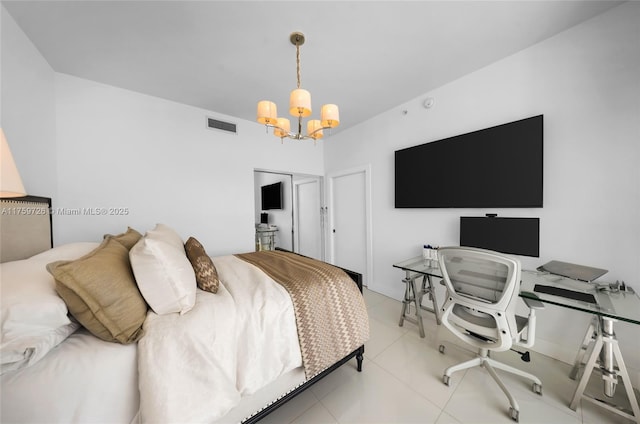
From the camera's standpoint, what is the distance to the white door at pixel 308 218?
13.9ft

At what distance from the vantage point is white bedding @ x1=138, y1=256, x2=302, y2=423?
0.88m

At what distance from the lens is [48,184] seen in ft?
6.41

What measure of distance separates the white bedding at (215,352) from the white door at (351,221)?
7.55 ft

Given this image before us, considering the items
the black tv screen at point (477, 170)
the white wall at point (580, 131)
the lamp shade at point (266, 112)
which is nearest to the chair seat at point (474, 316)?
the white wall at point (580, 131)

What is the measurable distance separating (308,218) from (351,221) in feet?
3.70

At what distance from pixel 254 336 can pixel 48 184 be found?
2485 millimetres

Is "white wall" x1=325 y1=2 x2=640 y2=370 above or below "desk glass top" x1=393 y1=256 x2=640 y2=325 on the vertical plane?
above

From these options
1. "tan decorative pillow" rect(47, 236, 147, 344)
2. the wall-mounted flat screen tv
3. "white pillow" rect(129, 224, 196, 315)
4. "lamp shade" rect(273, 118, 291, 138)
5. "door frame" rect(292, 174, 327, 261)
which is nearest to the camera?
"tan decorative pillow" rect(47, 236, 147, 344)

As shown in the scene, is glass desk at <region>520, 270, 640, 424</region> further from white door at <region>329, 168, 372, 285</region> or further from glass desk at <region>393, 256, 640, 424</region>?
white door at <region>329, 168, 372, 285</region>

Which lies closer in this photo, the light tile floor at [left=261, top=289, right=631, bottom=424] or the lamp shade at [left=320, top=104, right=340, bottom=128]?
the light tile floor at [left=261, top=289, right=631, bottom=424]

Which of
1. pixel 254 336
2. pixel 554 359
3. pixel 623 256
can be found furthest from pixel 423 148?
pixel 254 336

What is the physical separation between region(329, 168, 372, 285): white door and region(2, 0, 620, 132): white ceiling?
4.82 ft

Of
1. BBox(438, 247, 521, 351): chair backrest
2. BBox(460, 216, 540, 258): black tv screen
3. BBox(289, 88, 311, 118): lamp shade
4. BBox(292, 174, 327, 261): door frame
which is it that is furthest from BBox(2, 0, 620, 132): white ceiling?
BBox(292, 174, 327, 261): door frame

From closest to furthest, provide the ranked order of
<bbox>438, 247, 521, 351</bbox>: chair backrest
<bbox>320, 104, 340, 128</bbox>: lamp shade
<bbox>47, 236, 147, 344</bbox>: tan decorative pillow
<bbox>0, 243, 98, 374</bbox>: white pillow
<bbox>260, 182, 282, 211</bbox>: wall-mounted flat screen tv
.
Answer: <bbox>0, 243, 98, 374</bbox>: white pillow < <bbox>47, 236, 147, 344</bbox>: tan decorative pillow < <bbox>438, 247, 521, 351</bbox>: chair backrest < <bbox>320, 104, 340, 128</bbox>: lamp shade < <bbox>260, 182, 282, 211</bbox>: wall-mounted flat screen tv
